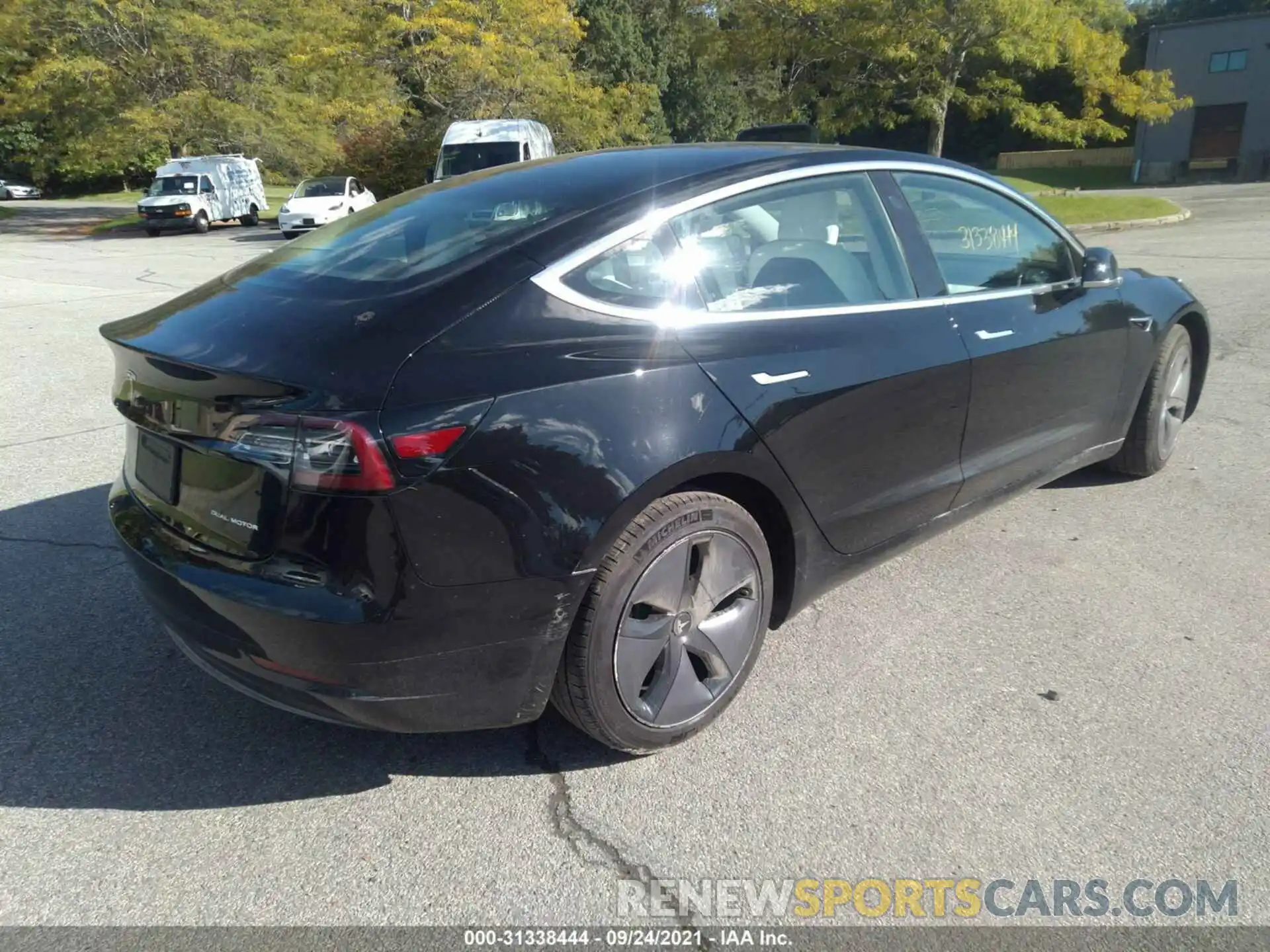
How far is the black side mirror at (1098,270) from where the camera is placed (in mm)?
4125

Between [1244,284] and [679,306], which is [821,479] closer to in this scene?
[679,306]

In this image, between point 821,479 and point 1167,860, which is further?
point 821,479

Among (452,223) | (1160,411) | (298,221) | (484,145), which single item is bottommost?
(298,221)

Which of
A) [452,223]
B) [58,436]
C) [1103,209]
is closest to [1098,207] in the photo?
[1103,209]

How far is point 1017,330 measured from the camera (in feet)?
12.3

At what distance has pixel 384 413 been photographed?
2.26 meters

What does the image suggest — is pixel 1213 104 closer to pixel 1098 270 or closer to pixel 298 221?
pixel 298 221

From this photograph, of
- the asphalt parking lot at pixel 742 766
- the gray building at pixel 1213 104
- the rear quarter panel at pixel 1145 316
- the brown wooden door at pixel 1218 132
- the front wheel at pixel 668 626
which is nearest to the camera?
the asphalt parking lot at pixel 742 766

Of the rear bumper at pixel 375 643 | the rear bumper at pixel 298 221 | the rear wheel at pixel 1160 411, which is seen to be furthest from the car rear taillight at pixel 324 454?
the rear bumper at pixel 298 221

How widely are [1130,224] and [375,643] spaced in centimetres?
2257

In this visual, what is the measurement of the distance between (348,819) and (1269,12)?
175ft

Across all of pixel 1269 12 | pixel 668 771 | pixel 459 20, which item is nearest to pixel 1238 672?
pixel 668 771

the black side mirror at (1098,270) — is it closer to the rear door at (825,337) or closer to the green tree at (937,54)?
the rear door at (825,337)

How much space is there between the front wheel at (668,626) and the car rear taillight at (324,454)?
0.64m
